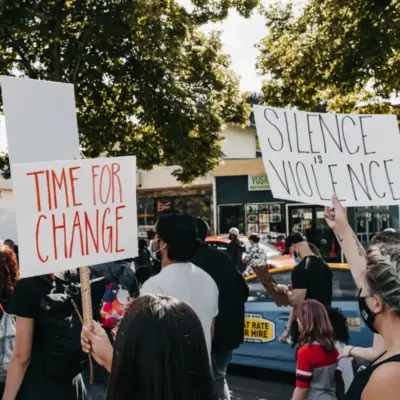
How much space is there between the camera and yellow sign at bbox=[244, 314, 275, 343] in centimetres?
749

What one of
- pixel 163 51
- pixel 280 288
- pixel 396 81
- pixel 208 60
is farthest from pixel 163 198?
pixel 280 288

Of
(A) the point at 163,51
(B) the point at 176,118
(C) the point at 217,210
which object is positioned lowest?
(C) the point at 217,210

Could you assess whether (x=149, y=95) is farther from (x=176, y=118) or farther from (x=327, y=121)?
(x=327, y=121)

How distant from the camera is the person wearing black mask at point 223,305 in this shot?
16.3ft

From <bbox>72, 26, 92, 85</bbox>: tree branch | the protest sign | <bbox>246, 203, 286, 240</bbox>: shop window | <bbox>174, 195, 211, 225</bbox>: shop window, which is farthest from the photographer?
<bbox>174, 195, 211, 225</bbox>: shop window

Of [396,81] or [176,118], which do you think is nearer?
[396,81]

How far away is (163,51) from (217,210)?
45.3 feet

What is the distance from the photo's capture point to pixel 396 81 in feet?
39.4

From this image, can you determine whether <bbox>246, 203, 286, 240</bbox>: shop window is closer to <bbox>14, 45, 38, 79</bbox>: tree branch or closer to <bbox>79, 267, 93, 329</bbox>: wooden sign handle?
<bbox>14, 45, 38, 79</bbox>: tree branch

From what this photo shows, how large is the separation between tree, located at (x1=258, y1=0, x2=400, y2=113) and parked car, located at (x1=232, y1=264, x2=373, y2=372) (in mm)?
4841

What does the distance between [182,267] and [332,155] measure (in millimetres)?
1095

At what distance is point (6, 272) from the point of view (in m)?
3.78

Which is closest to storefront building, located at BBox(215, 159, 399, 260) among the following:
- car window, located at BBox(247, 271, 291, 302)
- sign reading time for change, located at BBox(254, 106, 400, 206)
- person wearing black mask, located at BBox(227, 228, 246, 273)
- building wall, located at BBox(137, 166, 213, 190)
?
building wall, located at BBox(137, 166, 213, 190)

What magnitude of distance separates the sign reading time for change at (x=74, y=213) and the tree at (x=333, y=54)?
863 centimetres
